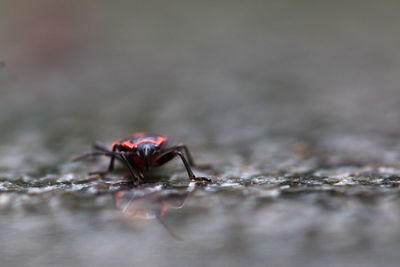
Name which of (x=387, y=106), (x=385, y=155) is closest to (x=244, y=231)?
(x=385, y=155)

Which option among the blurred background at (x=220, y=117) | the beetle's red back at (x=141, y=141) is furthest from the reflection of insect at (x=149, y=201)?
the beetle's red back at (x=141, y=141)

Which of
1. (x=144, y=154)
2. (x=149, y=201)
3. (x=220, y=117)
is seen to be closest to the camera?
(x=149, y=201)

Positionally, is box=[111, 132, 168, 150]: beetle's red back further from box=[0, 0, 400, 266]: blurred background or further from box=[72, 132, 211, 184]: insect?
box=[0, 0, 400, 266]: blurred background

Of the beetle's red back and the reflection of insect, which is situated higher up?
the beetle's red back

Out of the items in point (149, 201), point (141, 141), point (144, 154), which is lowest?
point (149, 201)

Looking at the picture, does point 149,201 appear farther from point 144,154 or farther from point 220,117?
point 220,117

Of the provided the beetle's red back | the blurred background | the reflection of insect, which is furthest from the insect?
Result: the reflection of insect

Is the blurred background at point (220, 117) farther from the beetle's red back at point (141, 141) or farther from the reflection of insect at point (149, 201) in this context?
the beetle's red back at point (141, 141)

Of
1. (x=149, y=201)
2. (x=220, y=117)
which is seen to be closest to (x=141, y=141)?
(x=149, y=201)
